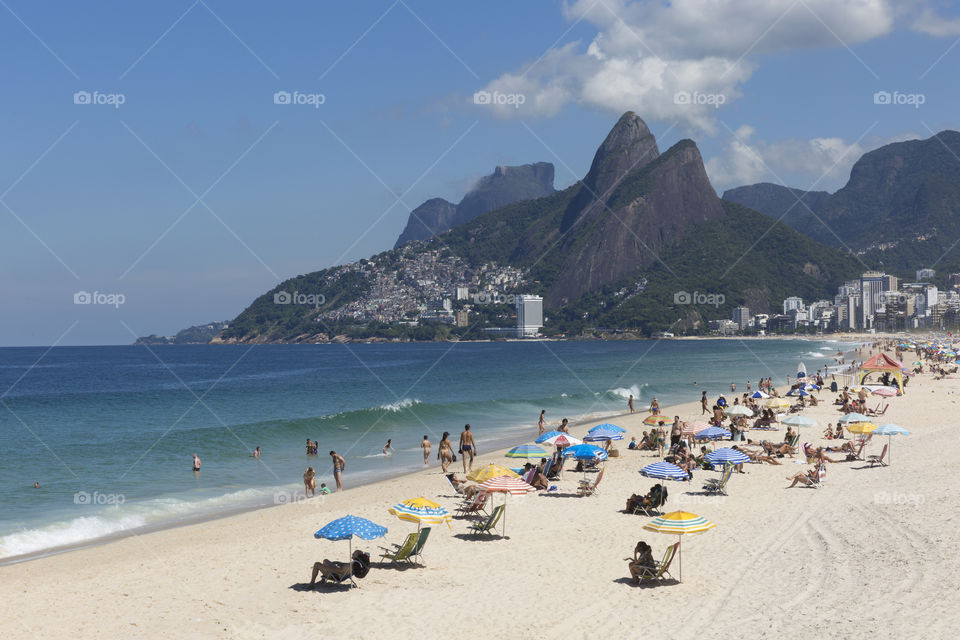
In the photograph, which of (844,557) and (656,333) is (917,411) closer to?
(844,557)

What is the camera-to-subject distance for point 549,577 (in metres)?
11.8

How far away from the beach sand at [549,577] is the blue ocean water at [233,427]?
384 centimetres

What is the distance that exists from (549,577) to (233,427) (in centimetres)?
2881

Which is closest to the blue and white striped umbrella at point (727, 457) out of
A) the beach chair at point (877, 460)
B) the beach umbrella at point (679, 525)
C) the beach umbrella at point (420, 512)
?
the beach chair at point (877, 460)

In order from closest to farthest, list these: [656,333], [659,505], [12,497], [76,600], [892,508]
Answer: [76,600] < [892,508] < [659,505] < [12,497] < [656,333]

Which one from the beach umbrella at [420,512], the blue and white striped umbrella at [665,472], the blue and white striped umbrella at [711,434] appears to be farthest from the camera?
the blue and white striped umbrella at [711,434]

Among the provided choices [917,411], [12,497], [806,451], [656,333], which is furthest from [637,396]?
[656,333]

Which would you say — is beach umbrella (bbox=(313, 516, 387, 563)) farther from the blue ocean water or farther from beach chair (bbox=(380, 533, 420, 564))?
the blue ocean water

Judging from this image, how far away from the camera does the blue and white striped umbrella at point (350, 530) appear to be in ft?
37.8

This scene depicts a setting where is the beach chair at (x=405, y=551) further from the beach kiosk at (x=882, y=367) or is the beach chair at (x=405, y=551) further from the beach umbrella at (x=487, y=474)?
the beach kiosk at (x=882, y=367)

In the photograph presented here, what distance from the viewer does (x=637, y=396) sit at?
50.2 meters

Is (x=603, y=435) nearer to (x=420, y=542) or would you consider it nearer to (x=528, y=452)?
(x=528, y=452)

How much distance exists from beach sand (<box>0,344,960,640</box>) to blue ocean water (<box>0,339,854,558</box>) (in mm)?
3840

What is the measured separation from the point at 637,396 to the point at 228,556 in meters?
39.8
